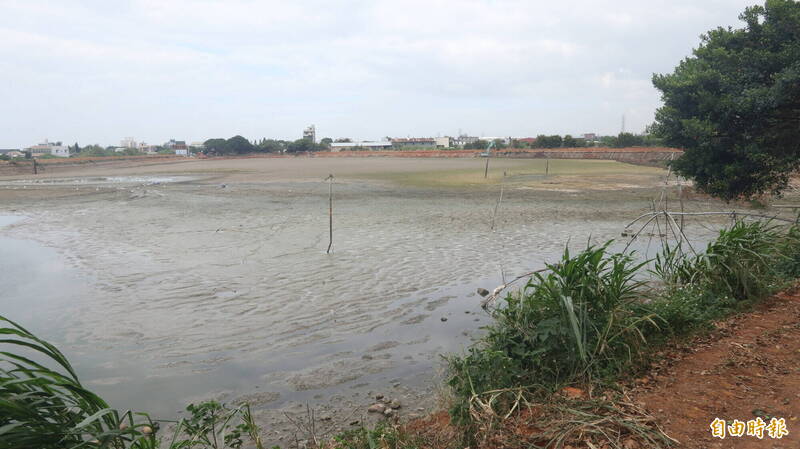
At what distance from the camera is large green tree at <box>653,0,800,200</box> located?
9.34m

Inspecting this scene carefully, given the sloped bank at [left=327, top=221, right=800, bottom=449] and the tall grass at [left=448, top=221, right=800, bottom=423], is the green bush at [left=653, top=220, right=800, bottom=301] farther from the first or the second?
the tall grass at [left=448, top=221, right=800, bottom=423]

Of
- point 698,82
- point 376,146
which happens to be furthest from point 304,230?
point 376,146

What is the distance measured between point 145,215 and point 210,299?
37.6 feet

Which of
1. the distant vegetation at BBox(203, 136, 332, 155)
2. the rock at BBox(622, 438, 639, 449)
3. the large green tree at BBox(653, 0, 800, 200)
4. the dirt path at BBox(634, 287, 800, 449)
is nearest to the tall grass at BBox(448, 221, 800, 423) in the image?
the dirt path at BBox(634, 287, 800, 449)

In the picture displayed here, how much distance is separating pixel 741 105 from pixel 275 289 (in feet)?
29.7

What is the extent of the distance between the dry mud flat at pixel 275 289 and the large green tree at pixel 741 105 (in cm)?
353

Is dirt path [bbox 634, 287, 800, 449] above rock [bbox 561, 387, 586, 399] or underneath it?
above

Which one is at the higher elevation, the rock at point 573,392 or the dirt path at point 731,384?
the dirt path at point 731,384

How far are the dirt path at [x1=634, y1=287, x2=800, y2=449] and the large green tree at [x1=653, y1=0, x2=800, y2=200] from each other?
5.90 meters

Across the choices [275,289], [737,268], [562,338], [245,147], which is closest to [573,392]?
[562,338]

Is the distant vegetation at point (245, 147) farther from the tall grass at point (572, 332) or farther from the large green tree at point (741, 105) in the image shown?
the tall grass at point (572, 332)

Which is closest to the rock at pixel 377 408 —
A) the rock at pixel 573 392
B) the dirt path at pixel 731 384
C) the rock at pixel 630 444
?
the rock at pixel 573 392

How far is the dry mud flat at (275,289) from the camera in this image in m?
5.88

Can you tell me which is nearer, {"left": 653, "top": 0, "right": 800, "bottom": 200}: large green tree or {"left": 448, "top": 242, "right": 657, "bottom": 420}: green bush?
{"left": 448, "top": 242, "right": 657, "bottom": 420}: green bush
